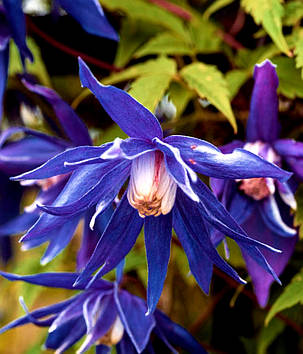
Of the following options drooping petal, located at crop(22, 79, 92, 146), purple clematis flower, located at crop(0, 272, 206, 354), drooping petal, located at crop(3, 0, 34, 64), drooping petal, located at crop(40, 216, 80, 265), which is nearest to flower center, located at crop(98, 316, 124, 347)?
purple clematis flower, located at crop(0, 272, 206, 354)

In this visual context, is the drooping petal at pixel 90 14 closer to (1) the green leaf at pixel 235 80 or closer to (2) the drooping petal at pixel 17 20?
(2) the drooping petal at pixel 17 20

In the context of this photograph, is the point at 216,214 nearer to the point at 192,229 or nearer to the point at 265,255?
the point at 192,229

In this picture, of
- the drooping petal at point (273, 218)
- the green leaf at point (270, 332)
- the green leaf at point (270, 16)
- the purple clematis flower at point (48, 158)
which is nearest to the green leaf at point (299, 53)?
the green leaf at point (270, 16)

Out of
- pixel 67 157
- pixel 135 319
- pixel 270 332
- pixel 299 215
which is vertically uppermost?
pixel 67 157

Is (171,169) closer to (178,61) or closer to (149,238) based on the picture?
(149,238)

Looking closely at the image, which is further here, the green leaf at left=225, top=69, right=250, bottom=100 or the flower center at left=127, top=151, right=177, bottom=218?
the green leaf at left=225, top=69, right=250, bottom=100

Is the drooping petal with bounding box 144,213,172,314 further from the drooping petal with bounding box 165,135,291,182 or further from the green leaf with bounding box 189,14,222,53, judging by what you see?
the green leaf with bounding box 189,14,222,53

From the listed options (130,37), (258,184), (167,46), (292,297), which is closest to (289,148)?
(258,184)
